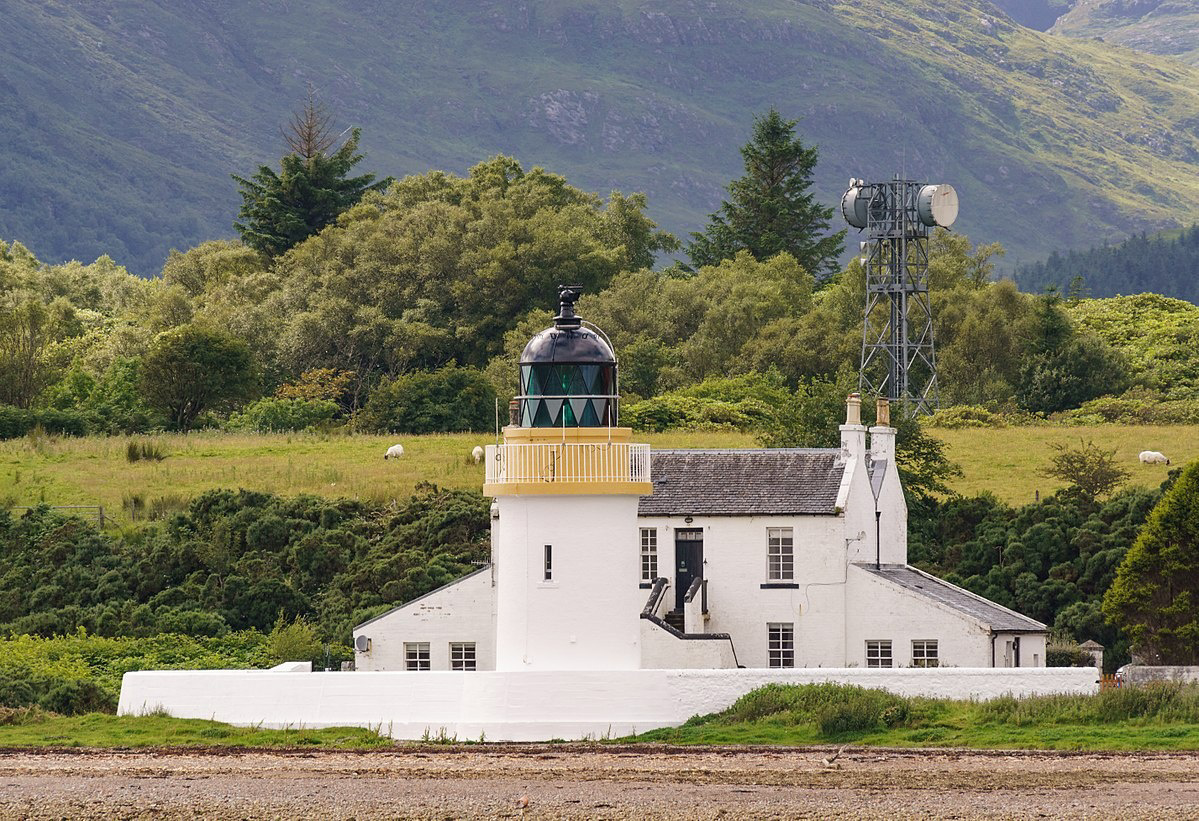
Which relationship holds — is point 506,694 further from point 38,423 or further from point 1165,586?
point 38,423

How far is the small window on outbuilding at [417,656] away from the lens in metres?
40.1

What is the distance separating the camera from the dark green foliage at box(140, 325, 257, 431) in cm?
6931

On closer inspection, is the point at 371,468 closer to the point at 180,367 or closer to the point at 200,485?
the point at 200,485

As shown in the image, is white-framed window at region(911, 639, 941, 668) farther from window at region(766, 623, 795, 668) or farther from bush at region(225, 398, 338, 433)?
bush at region(225, 398, 338, 433)

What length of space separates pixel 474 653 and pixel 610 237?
5294 cm

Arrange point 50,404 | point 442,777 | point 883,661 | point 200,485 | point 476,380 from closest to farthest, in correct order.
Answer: point 442,777 → point 883,661 → point 200,485 → point 476,380 → point 50,404

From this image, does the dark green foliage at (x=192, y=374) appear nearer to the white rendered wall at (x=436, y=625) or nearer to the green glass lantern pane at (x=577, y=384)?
the white rendered wall at (x=436, y=625)

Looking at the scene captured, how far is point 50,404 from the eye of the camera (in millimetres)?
73250

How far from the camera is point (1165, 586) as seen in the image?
132 feet

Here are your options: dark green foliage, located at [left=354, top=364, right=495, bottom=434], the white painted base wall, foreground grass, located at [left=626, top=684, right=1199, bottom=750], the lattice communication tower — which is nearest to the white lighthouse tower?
the white painted base wall

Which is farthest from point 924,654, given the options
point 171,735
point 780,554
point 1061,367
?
point 1061,367

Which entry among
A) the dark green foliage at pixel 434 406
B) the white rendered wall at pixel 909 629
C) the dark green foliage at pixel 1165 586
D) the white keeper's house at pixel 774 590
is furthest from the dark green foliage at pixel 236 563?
the dark green foliage at pixel 434 406

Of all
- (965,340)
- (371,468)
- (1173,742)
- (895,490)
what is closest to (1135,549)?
(895,490)

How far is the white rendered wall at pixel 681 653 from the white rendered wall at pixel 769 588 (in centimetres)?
278
